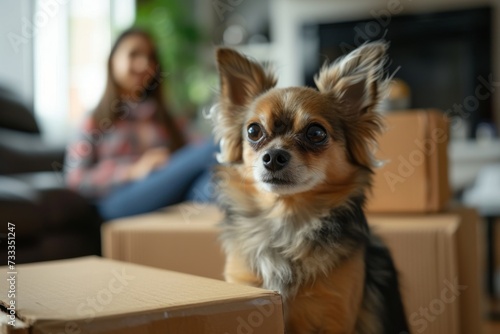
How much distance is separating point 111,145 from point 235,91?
5.87 feet

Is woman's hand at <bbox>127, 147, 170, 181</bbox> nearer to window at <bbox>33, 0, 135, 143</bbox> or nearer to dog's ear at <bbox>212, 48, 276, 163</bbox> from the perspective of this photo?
dog's ear at <bbox>212, 48, 276, 163</bbox>

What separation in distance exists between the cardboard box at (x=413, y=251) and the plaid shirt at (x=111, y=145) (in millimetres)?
1103

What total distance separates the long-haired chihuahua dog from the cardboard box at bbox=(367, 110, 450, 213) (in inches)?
13.6

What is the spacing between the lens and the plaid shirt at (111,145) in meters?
3.10

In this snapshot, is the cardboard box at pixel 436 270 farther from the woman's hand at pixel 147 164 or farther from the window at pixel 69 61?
the window at pixel 69 61

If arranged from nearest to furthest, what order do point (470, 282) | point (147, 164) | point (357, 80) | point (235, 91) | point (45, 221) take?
1. point (357, 80)
2. point (235, 91)
3. point (470, 282)
4. point (45, 221)
5. point (147, 164)

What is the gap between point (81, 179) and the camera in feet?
10.1

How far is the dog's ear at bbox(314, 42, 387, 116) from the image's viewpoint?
145cm

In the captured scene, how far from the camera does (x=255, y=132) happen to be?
4.74ft

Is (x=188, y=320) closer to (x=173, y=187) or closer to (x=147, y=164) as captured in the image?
(x=173, y=187)

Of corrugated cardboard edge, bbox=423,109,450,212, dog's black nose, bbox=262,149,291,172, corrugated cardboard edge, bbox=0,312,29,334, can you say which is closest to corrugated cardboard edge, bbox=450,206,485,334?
corrugated cardboard edge, bbox=423,109,450,212

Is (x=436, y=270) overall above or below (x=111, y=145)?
below

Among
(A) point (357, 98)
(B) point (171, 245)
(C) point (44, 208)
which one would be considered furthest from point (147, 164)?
(A) point (357, 98)


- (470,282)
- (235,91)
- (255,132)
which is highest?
(235,91)
